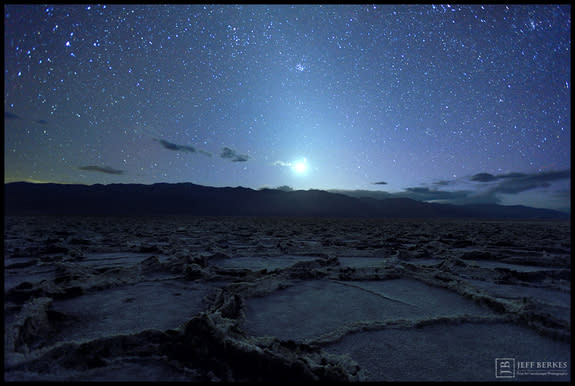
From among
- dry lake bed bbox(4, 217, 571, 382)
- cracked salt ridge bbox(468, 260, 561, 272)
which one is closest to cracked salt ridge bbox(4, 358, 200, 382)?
dry lake bed bbox(4, 217, 571, 382)

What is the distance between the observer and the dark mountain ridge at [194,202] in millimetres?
70369

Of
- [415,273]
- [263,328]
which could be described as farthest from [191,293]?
[415,273]

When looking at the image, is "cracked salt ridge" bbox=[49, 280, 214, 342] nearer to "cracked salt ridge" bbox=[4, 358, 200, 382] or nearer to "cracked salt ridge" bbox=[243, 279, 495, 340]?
"cracked salt ridge" bbox=[4, 358, 200, 382]

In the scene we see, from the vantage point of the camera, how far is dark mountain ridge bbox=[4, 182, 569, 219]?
231 feet

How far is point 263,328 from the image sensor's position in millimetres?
1723

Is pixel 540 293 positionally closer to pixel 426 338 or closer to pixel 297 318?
pixel 426 338

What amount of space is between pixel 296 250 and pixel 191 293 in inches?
120

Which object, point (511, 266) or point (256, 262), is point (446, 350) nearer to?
point (256, 262)

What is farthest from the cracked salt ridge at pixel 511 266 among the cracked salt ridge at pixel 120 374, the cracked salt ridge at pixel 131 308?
the cracked salt ridge at pixel 120 374

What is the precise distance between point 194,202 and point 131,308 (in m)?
90.5

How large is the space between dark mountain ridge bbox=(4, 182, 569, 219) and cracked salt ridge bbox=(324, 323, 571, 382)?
226 ft

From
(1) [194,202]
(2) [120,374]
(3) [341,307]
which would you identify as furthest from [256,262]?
(1) [194,202]

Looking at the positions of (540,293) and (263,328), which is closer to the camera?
(263,328)

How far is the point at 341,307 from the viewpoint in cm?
208
